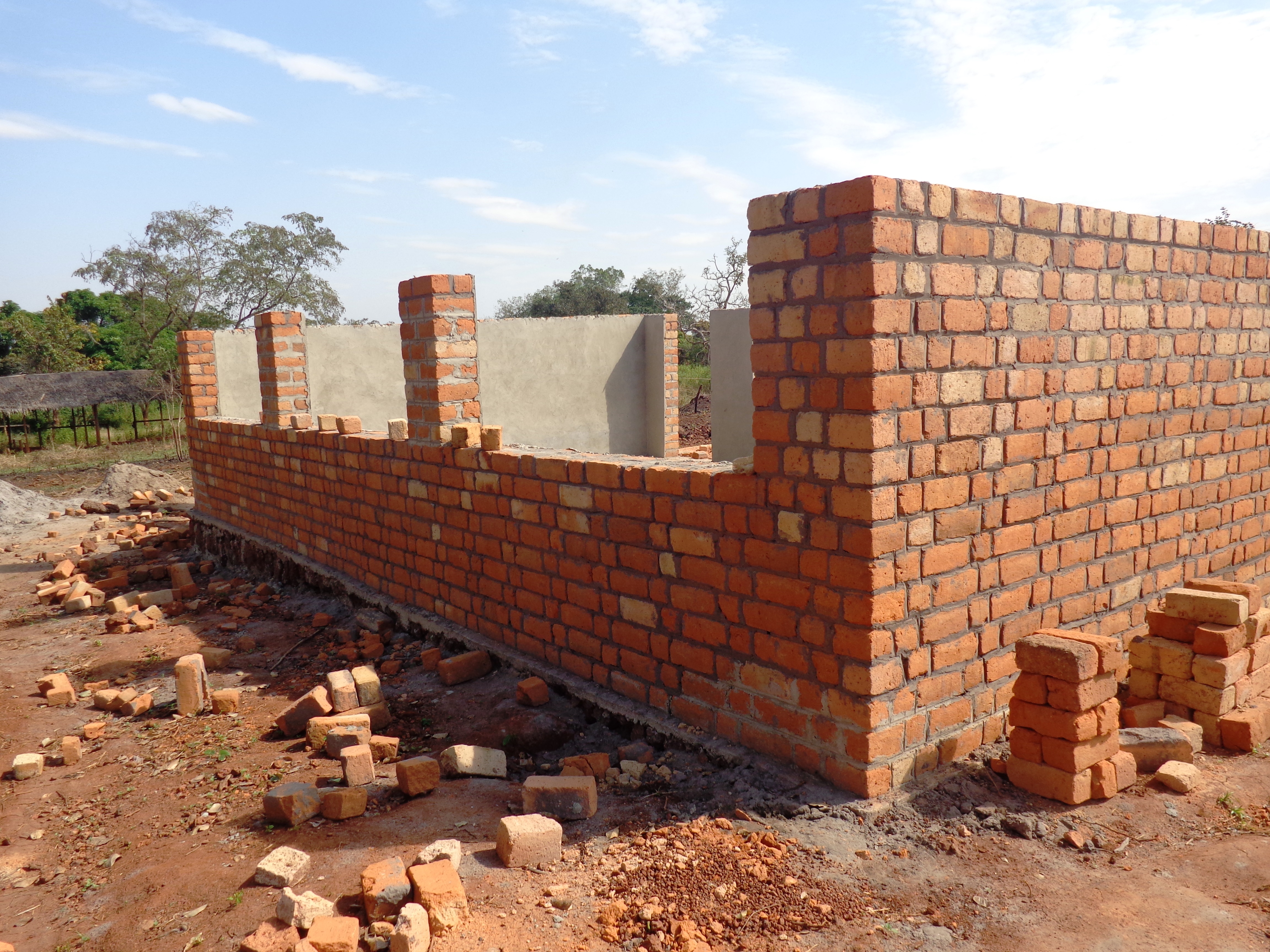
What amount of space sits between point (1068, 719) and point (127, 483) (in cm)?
1415

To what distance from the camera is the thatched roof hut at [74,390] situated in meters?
21.5

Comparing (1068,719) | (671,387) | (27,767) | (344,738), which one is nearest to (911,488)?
(1068,719)

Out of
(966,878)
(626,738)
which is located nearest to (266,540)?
(626,738)

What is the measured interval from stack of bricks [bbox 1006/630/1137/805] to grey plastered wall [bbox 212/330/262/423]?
352 inches

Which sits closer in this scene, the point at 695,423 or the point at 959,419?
the point at 959,419

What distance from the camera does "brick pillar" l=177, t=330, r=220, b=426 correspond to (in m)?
8.90

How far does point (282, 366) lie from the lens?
7.15 m

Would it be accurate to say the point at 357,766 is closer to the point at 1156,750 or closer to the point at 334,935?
→ the point at 334,935

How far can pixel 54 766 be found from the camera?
13.7ft

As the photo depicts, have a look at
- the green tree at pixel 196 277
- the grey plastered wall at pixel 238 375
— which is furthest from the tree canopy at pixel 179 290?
the grey plastered wall at pixel 238 375

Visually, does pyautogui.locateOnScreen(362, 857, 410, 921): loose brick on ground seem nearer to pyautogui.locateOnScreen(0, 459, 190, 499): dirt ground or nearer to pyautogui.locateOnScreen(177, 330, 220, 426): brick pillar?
pyautogui.locateOnScreen(177, 330, 220, 426): brick pillar

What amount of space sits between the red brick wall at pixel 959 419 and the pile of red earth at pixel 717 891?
454 mm

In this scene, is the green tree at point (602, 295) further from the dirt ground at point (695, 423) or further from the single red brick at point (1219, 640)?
the single red brick at point (1219, 640)

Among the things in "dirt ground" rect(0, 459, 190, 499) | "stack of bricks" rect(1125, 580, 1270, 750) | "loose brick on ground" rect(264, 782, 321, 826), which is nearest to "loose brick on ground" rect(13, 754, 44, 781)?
"loose brick on ground" rect(264, 782, 321, 826)
